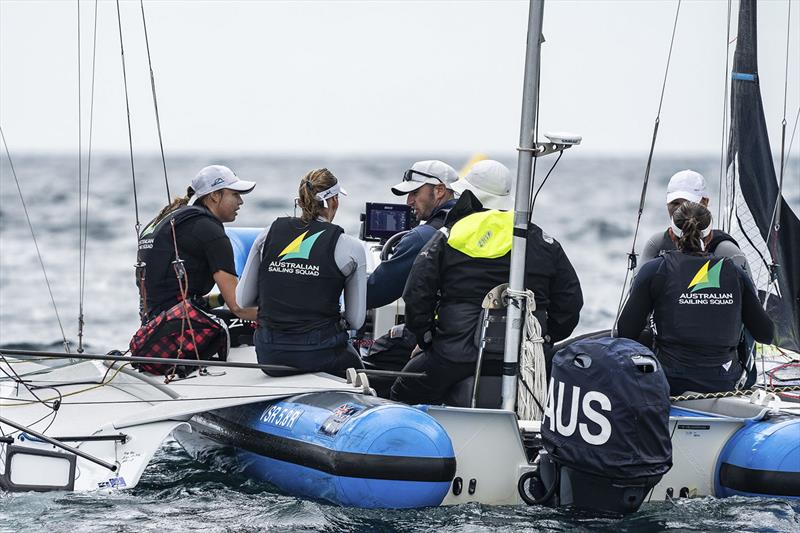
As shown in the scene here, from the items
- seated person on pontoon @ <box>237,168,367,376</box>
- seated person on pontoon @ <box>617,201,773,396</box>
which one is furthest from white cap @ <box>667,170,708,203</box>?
seated person on pontoon @ <box>237,168,367,376</box>

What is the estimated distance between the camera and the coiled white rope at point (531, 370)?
17.1 ft

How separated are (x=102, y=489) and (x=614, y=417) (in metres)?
2.02

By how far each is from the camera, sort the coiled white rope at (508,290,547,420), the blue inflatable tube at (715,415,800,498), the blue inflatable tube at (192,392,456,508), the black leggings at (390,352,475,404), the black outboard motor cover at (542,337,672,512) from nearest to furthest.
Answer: the black outboard motor cover at (542,337,672,512), the blue inflatable tube at (192,392,456,508), the blue inflatable tube at (715,415,800,498), the coiled white rope at (508,290,547,420), the black leggings at (390,352,475,404)

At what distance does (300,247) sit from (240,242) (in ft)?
7.63

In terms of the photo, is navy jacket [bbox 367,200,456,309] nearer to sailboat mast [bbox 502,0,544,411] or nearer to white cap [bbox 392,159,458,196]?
white cap [bbox 392,159,458,196]

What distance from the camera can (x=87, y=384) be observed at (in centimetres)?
642

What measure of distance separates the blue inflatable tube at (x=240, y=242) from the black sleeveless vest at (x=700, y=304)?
299cm

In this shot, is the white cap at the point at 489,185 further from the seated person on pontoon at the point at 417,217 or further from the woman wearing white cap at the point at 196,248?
the woman wearing white cap at the point at 196,248

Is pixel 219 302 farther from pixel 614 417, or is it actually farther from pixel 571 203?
pixel 571 203

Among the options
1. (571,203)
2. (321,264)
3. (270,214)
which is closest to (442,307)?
(321,264)

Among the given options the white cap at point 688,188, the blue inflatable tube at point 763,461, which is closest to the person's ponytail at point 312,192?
the white cap at point 688,188

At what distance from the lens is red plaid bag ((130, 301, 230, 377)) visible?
5.99 meters

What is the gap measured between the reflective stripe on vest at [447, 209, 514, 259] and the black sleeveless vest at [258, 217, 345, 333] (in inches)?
20.7

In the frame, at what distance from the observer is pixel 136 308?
14375 mm
